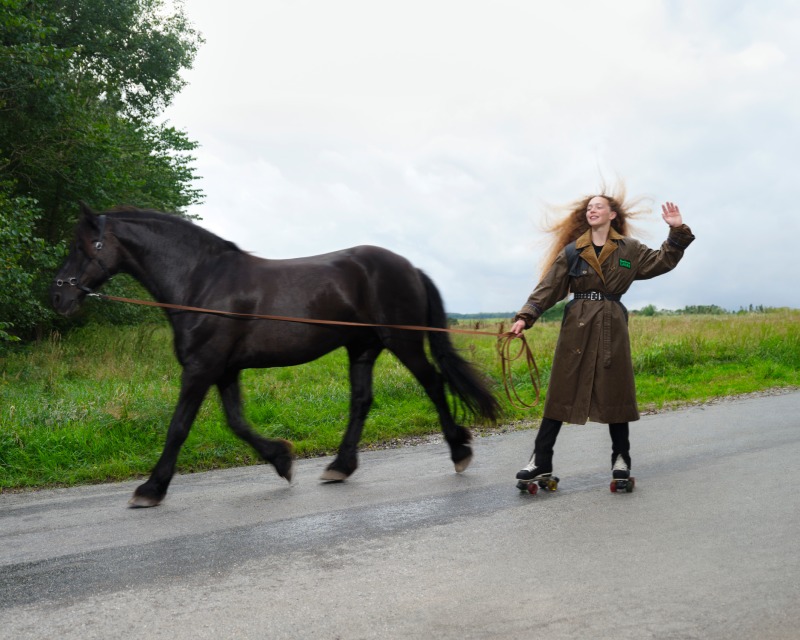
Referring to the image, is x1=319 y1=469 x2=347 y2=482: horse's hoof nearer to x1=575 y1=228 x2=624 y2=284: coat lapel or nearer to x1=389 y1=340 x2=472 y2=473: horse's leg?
x1=389 y1=340 x2=472 y2=473: horse's leg

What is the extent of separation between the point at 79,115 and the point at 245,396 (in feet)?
33.8

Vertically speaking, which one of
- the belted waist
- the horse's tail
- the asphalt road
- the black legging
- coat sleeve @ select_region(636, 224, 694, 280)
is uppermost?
coat sleeve @ select_region(636, 224, 694, 280)

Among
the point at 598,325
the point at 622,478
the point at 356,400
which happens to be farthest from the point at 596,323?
the point at 356,400

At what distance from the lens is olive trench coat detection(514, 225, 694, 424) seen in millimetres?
5977

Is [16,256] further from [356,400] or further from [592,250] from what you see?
[592,250]

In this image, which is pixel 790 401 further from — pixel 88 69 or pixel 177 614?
pixel 88 69

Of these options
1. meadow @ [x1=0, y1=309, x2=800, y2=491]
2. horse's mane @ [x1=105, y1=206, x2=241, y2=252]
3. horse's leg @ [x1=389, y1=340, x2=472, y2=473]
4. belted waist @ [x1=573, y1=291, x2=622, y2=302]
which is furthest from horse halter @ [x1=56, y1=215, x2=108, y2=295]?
belted waist @ [x1=573, y1=291, x2=622, y2=302]

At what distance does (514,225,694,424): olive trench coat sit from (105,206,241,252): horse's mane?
242 centimetres

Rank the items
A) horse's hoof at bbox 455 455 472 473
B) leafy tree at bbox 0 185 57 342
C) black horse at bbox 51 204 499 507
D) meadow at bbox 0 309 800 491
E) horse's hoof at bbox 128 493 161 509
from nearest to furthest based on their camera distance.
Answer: horse's hoof at bbox 128 493 161 509 < black horse at bbox 51 204 499 507 < horse's hoof at bbox 455 455 472 473 < meadow at bbox 0 309 800 491 < leafy tree at bbox 0 185 57 342

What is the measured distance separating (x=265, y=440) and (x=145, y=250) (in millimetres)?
1784

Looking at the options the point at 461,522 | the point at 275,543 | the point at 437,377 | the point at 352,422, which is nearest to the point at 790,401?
the point at 437,377

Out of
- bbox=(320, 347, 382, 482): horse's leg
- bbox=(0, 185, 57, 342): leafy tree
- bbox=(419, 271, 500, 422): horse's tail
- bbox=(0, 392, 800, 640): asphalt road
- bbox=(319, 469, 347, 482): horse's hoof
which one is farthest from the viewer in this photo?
bbox=(0, 185, 57, 342): leafy tree

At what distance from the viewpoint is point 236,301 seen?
20.6ft

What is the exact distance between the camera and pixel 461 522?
5.08 m
